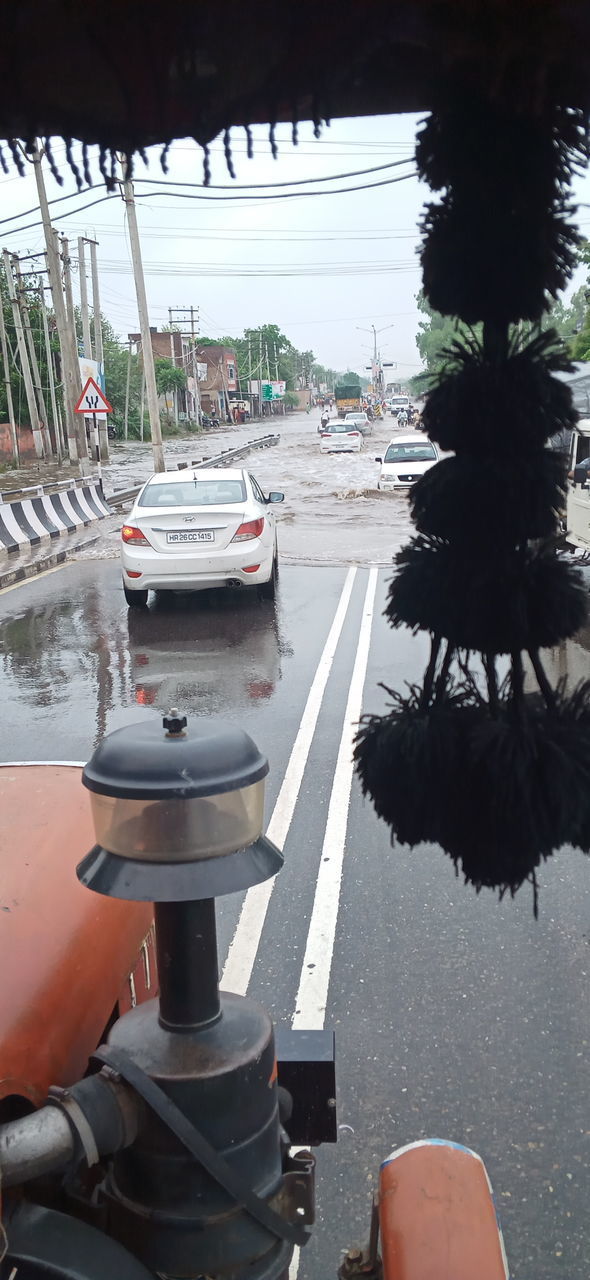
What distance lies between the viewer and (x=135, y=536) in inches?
437

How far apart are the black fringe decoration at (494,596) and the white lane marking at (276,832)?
66.6 inches

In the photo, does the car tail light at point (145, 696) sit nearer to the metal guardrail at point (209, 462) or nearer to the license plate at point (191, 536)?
the license plate at point (191, 536)

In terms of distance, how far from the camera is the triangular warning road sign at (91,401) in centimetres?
2338

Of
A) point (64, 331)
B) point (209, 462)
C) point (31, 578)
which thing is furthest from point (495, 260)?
point (209, 462)

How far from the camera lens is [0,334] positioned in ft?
153

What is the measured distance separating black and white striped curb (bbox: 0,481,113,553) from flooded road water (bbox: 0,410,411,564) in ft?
1.94

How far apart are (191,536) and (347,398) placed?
71.2 meters

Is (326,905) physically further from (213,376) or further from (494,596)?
(213,376)

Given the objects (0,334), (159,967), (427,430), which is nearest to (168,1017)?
(159,967)

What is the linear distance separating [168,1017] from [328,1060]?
443mm

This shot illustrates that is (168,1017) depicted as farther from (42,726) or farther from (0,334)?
(0,334)

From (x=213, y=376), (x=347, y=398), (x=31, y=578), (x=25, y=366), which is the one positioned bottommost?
(x=31, y=578)

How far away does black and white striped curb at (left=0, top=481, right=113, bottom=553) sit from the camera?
17.3 meters

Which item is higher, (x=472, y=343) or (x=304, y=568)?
(x=472, y=343)
